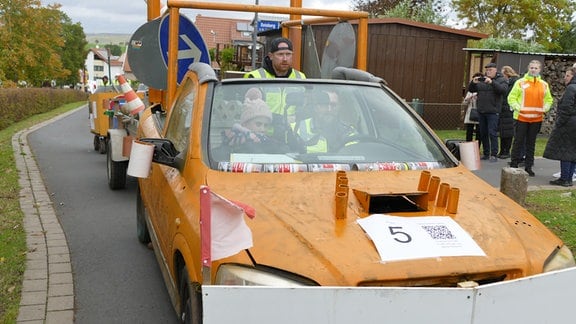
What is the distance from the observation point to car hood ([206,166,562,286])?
7.71 feet

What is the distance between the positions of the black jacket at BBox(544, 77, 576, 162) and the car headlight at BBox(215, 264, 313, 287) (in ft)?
24.2

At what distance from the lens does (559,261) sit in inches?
105

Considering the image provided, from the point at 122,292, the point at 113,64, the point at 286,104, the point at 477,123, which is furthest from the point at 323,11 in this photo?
the point at 113,64

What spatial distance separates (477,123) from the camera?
492 inches

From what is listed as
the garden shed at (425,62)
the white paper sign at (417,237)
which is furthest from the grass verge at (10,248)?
the garden shed at (425,62)

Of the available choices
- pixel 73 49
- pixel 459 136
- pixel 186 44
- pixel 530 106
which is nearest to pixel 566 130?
pixel 530 106

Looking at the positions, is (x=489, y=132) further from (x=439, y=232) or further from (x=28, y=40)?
(x=28, y=40)

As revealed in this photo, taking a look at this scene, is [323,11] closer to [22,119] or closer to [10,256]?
[10,256]

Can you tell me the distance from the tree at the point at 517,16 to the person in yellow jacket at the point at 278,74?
88.2 feet

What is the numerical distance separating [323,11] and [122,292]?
3115 mm

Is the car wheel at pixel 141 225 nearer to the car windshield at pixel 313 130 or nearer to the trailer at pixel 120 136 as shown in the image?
the trailer at pixel 120 136

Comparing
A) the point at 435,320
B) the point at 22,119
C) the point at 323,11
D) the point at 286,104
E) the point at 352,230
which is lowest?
the point at 22,119

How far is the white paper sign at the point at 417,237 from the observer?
2434 millimetres

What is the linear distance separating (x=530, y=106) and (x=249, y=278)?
333 inches
